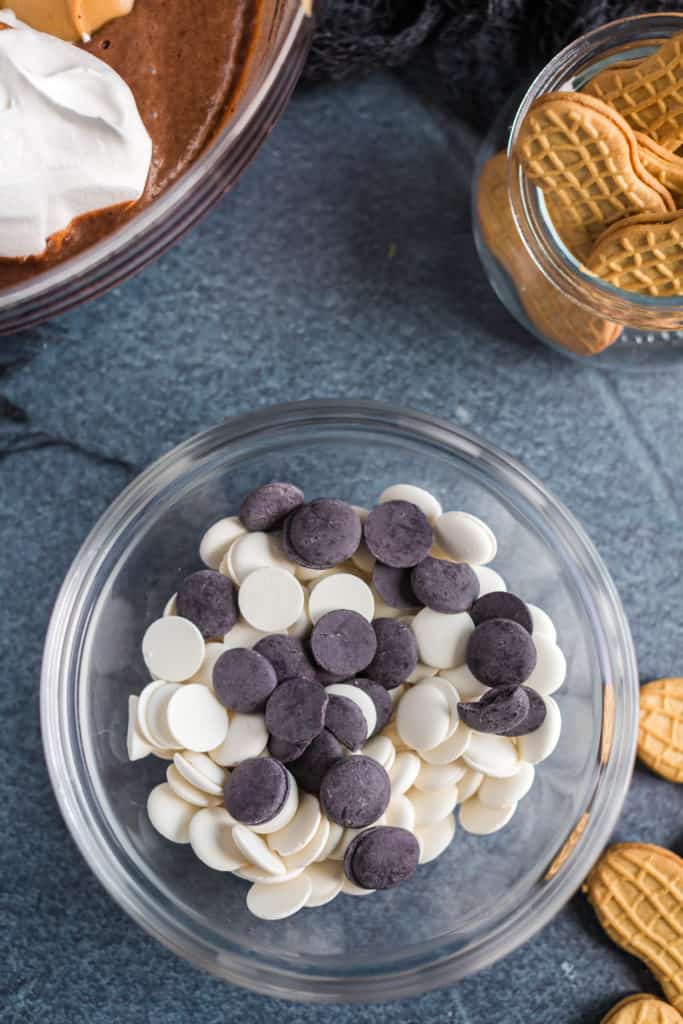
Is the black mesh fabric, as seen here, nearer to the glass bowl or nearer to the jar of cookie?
the jar of cookie

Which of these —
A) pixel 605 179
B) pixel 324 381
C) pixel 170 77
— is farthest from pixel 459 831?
pixel 170 77

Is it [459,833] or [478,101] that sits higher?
[478,101]

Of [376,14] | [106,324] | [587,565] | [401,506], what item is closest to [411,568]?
[401,506]

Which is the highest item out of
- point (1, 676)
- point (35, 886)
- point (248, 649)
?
point (248, 649)

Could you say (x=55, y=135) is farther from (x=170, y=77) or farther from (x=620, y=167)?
(x=620, y=167)

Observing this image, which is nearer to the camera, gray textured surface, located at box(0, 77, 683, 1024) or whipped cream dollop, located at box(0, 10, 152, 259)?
whipped cream dollop, located at box(0, 10, 152, 259)

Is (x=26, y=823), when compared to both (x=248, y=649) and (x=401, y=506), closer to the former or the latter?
(x=248, y=649)

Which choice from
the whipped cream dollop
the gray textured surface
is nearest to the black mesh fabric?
the gray textured surface
